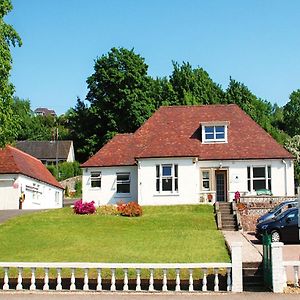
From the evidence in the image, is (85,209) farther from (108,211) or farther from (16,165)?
(16,165)

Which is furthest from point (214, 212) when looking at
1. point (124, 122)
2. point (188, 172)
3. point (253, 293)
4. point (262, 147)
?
point (124, 122)

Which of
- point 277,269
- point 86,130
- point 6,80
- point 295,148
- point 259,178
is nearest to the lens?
point 277,269

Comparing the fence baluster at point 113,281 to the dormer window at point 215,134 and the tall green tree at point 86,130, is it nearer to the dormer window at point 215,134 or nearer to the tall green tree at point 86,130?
the dormer window at point 215,134

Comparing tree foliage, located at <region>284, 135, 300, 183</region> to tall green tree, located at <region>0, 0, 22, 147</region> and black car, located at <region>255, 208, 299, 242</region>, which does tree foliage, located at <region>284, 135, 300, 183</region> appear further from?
tall green tree, located at <region>0, 0, 22, 147</region>

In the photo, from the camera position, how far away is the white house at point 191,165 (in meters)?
38.4

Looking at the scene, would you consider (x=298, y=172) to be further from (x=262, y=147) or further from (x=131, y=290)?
(x=131, y=290)

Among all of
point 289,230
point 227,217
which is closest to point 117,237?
point 289,230

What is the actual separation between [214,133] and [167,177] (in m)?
5.53

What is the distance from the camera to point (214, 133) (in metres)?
41.3

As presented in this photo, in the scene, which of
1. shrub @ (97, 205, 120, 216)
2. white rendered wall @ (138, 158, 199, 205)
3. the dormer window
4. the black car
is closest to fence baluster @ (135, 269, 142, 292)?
the black car

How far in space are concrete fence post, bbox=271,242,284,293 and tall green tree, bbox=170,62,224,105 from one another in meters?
54.0

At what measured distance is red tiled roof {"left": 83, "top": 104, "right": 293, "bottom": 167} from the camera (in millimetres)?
39344

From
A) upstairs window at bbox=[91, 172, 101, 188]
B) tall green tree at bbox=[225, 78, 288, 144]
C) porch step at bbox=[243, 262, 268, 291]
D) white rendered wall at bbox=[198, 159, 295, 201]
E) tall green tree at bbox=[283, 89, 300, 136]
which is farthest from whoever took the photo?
tall green tree at bbox=[283, 89, 300, 136]

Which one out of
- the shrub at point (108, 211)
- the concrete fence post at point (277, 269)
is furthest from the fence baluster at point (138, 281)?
the shrub at point (108, 211)
